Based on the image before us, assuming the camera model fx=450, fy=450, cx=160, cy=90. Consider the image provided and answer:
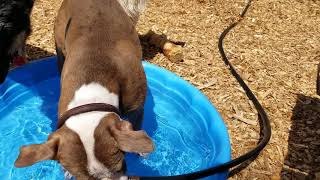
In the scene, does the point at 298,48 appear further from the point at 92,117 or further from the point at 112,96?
the point at 92,117

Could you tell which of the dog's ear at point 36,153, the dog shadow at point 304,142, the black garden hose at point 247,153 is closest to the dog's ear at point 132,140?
the dog's ear at point 36,153

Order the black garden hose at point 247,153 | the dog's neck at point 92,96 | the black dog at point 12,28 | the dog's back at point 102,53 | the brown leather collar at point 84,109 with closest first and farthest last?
the brown leather collar at point 84,109 < the dog's neck at point 92,96 < the dog's back at point 102,53 < the black garden hose at point 247,153 < the black dog at point 12,28

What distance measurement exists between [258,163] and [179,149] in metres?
0.82

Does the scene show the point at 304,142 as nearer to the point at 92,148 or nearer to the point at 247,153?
the point at 247,153

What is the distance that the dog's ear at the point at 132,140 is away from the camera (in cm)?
267

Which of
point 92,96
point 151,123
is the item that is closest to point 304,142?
point 151,123

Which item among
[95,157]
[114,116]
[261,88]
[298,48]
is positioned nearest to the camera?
[95,157]

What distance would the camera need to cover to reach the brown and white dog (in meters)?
2.77

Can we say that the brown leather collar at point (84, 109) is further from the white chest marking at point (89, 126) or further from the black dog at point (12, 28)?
the black dog at point (12, 28)

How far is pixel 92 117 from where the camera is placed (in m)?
2.90

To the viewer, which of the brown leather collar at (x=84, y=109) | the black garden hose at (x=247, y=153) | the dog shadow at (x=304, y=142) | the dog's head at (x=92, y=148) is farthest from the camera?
the dog shadow at (x=304, y=142)

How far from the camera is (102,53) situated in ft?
11.6

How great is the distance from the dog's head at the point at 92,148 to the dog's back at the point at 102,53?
58 centimetres

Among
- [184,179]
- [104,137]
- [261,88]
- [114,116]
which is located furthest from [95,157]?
[261,88]
